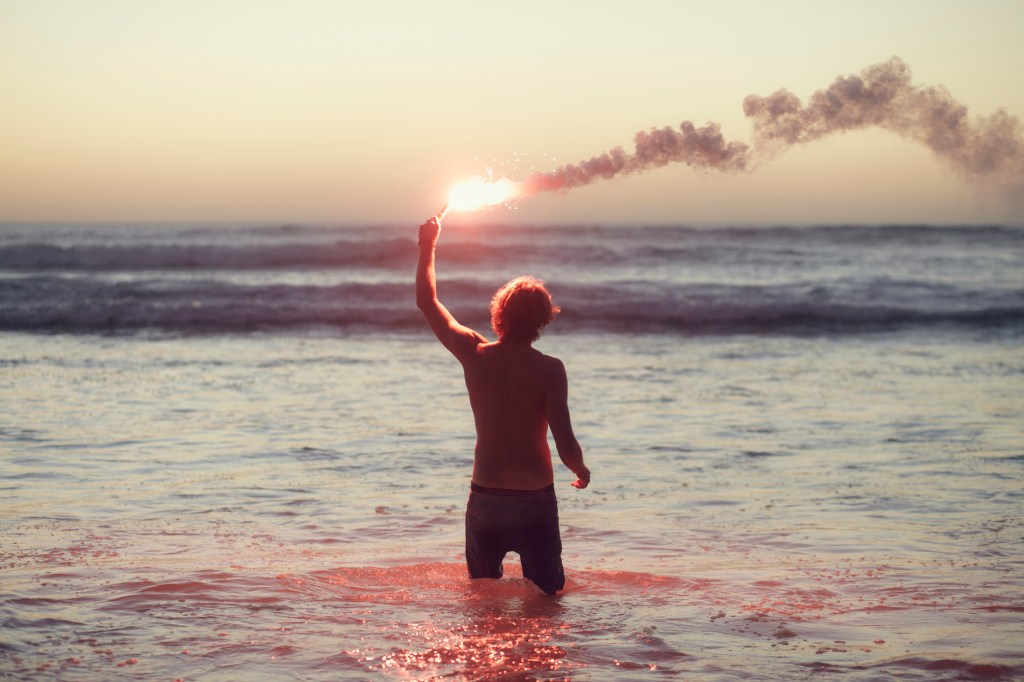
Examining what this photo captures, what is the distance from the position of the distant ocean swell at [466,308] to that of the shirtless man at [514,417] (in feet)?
52.7

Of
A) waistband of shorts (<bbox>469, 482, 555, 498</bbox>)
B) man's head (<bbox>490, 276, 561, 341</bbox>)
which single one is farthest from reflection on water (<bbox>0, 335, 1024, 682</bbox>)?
man's head (<bbox>490, 276, 561, 341</bbox>)

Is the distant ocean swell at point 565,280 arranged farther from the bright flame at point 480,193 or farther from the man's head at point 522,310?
the man's head at point 522,310

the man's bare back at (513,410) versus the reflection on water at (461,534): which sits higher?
the man's bare back at (513,410)

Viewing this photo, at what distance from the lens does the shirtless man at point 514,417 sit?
5262 mm

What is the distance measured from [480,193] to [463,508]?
2.47 m

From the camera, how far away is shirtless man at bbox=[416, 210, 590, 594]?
5.26m

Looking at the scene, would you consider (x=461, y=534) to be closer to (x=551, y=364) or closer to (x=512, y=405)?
(x=512, y=405)

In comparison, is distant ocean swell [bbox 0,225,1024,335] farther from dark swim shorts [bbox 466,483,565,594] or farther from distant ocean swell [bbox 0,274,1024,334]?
dark swim shorts [bbox 466,483,565,594]

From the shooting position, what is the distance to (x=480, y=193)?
6707 millimetres

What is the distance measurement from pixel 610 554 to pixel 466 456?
310cm

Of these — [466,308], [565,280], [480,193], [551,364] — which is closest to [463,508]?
[480,193]

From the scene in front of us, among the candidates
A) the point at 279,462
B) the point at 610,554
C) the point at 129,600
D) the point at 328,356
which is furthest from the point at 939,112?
the point at 328,356

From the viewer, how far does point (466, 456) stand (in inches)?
379

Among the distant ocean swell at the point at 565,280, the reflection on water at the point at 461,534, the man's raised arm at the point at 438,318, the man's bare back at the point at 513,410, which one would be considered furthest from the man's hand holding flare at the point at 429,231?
the distant ocean swell at the point at 565,280
